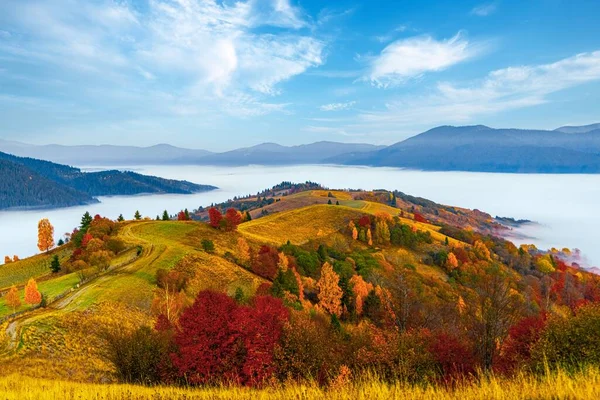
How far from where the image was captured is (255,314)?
23781 mm

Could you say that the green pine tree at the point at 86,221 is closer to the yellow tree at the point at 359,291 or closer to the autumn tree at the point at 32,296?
the autumn tree at the point at 32,296

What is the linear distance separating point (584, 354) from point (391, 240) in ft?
467

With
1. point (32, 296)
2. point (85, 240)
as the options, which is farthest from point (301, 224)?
point (32, 296)

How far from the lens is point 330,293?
81.3 meters

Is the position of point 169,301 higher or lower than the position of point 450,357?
lower

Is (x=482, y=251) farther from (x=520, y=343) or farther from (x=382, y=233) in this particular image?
(x=520, y=343)

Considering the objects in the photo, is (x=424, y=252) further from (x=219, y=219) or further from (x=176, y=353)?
(x=176, y=353)

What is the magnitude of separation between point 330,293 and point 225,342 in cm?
6113

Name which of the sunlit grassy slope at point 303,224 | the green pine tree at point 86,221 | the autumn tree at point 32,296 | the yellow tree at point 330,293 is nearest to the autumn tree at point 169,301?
the autumn tree at point 32,296

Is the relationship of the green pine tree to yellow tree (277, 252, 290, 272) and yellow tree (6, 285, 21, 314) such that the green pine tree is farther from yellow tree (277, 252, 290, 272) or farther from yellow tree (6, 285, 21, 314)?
yellow tree (277, 252, 290, 272)

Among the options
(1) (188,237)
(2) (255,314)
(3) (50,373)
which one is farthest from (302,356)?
(1) (188,237)

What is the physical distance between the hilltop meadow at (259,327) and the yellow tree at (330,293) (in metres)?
0.33

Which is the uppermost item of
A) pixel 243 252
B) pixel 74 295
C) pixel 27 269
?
pixel 74 295

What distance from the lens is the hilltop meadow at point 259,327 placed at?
→ 564 inches
